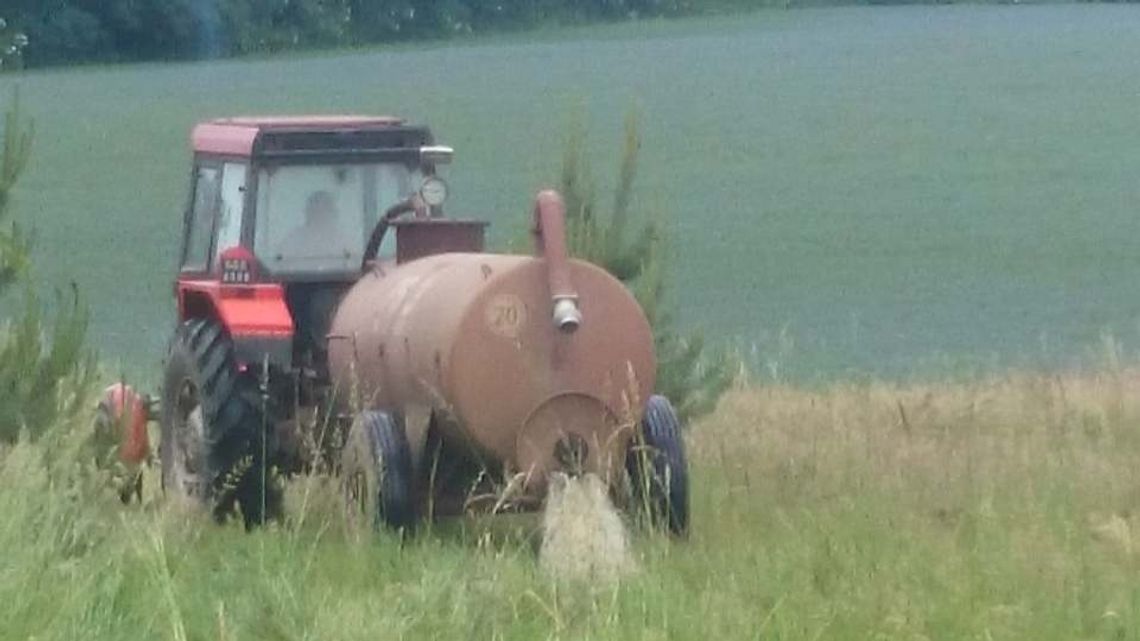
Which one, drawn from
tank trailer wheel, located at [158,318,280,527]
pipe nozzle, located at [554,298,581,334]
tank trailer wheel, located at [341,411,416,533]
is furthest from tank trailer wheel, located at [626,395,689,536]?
tank trailer wheel, located at [158,318,280,527]

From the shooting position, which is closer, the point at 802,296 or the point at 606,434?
the point at 606,434

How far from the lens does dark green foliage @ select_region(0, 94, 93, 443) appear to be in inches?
362

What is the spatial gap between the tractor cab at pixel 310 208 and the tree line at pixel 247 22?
51.9 metres

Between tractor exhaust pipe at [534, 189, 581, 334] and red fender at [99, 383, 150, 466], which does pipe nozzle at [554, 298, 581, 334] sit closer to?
tractor exhaust pipe at [534, 189, 581, 334]

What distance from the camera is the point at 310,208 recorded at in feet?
34.2

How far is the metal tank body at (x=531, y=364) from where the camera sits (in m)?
8.60

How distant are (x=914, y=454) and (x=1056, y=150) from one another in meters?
26.5

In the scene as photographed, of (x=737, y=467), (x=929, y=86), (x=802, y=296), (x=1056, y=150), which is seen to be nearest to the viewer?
(x=737, y=467)

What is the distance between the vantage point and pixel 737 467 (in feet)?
38.0

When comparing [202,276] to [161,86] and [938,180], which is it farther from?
[161,86]

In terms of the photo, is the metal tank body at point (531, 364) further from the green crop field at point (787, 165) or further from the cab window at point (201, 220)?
the green crop field at point (787, 165)

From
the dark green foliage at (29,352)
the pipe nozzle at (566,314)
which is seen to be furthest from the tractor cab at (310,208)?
the pipe nozzle at (566,314)

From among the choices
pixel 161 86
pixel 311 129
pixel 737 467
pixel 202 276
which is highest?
pixel 311 129

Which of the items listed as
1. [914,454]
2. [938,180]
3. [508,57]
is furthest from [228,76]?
[914,454]
